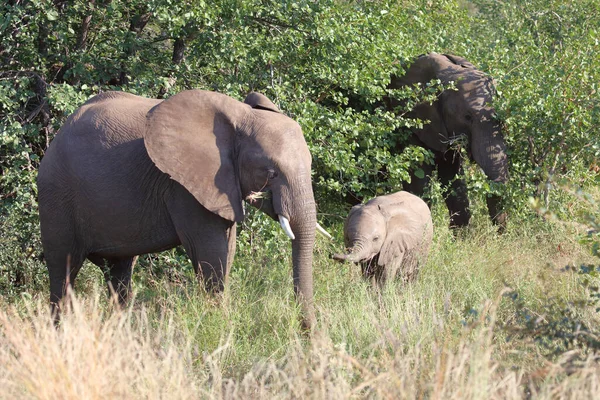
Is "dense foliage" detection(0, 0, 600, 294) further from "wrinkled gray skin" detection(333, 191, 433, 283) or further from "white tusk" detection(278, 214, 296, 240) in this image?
"white tusk" detection(278, 214, 296, 240)

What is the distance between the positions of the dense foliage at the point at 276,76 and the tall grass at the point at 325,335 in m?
0.74

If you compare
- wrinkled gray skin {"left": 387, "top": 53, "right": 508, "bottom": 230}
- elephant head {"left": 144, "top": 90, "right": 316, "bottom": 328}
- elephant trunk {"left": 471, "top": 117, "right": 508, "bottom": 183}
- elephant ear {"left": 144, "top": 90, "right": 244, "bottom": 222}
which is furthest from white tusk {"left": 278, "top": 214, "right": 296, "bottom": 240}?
elephant trunk {"left": 471, "top": 117, "right": 508, "bottom": 183}

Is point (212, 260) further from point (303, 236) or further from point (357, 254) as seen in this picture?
point (357, 254)

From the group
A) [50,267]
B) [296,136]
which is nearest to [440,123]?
[296,136]

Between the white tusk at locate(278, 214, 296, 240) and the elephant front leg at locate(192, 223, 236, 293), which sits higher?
the white tusk at locate(278, 214, 296, 240)

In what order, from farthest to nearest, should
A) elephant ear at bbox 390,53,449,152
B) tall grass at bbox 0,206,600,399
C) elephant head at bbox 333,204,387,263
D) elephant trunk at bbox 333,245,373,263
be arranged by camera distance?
elephant ear at bbox 390,53,449,152 < elephant head at bbox 333,204,387,263 < elephant trunk at bbox 333,245,373,263 < tall grass at bbox 0,206,600,399

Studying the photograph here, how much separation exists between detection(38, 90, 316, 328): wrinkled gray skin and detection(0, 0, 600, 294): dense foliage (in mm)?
968

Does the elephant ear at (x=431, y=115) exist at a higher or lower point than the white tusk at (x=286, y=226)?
lower

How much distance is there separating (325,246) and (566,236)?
2574 mm

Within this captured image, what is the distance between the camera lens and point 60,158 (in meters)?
6.54

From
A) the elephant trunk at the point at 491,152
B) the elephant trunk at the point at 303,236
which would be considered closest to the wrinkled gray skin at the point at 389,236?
the elephant trunk at the point at 303,236

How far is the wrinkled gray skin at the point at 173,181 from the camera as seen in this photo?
5941 millimetres

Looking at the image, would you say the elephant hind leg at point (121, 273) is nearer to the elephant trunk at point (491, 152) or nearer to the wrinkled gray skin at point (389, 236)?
the wrinkled gray skin at point (389, 236)

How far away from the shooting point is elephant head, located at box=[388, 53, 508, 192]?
9375mm
